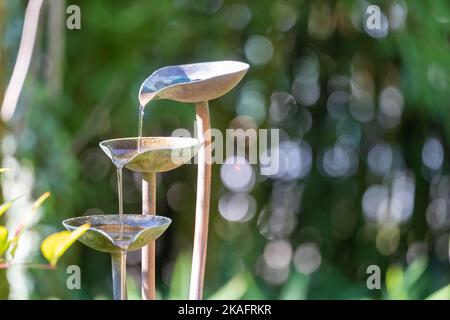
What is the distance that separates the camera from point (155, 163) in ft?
1.79

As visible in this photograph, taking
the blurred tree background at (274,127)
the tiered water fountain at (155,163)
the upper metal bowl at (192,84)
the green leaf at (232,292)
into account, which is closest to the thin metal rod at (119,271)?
the tiered water fountain at (155,163)

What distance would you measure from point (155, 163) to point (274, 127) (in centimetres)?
116

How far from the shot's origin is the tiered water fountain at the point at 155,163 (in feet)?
1.66

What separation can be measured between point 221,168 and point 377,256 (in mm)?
512

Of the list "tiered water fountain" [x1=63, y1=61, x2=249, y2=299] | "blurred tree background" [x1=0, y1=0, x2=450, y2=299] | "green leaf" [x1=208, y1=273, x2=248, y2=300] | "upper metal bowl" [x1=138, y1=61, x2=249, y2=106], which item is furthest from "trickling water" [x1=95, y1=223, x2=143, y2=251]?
"blurred tree background" [x1=0, y1=0, x2=450, y2=299]

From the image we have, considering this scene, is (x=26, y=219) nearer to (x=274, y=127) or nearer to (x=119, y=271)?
(x=119, y=271)

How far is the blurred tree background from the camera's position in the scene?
1.39 metres

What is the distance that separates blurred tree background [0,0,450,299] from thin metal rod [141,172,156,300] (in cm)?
68

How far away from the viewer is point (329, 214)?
68.9 inches

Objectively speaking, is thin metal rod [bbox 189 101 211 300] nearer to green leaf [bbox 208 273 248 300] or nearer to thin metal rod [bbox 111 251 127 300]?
thin metal rod [bbox 111 251 127 300]

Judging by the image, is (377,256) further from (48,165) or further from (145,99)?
(145,99)

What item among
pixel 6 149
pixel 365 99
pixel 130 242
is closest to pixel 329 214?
pixel 365 99

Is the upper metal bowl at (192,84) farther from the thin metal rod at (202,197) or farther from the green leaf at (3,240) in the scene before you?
the green leaf at (3,240)

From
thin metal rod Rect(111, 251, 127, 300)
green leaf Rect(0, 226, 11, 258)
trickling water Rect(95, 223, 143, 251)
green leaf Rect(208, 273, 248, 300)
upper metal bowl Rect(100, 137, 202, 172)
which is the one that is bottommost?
green leaf Rect(208, 273, 248, 300)
